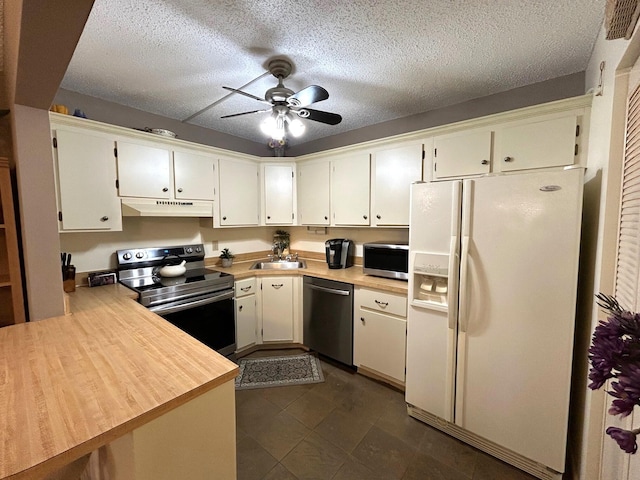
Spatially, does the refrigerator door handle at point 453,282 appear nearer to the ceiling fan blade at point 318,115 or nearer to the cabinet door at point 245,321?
the ceiling fan blade at point 318,115

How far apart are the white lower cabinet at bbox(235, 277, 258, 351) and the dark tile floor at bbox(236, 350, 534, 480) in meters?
0.57

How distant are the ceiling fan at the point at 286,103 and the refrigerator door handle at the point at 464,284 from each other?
1.20 metres

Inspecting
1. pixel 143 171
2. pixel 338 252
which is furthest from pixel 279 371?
pixel 143 171

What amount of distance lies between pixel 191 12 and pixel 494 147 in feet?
6.79

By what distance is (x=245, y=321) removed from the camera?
2.71m

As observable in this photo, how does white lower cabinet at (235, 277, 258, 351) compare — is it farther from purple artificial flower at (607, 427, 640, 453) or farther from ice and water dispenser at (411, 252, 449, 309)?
purple artificial flower at (607, 427, 640, 453)

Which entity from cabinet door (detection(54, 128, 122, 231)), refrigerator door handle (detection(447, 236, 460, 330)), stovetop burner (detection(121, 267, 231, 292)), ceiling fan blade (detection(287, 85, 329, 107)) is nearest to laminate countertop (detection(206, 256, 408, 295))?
stovetop burner (detection(121, 267, 231, 292))

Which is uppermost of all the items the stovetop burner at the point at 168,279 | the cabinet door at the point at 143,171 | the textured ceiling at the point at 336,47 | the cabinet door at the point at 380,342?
the textured ceiling at the point at 336,47

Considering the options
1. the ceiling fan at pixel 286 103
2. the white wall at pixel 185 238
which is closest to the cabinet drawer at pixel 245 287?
the white wall at pixel 185 238

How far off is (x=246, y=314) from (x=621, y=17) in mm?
2936

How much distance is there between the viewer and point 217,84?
6.63 ft

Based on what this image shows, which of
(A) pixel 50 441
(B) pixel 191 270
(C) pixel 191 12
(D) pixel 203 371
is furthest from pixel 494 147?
(B) pixel 191 270

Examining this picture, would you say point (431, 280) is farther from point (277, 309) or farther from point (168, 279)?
point (168, 279)

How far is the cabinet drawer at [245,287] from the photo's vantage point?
8.69 ft
